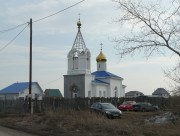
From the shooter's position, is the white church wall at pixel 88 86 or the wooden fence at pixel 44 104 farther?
the white church wall at pixel 88 86

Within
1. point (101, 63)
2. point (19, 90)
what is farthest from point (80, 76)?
point (101, 63)

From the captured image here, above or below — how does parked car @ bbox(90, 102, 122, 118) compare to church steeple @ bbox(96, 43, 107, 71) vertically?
below

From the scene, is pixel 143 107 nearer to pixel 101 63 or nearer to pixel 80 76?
pixel 80 76

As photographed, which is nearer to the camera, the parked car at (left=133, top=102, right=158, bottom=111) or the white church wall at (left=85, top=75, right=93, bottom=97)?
the parked car at (left=133, top=102, right=158, bottom=111)

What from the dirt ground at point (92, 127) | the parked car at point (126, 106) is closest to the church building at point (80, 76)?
the parked car at point (126, 106)

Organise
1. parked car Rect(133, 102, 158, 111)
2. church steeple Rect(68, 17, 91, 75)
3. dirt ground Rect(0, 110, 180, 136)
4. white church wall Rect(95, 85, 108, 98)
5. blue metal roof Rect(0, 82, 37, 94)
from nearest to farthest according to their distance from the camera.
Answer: dirt ground Rect(0, 110, 180, 136) < parked car Rect(133, 102, 158, 111) < church steeple Rect(68, 17, 91, 75) < blue metal roof Rect(0, 82, 37, 94) < white church wall Rect(95, 85, 108, 98)

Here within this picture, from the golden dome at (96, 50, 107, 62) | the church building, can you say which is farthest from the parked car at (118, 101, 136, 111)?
the golden dome at (96, 50, 107, 62)

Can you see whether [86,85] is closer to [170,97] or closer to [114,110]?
[114,110]

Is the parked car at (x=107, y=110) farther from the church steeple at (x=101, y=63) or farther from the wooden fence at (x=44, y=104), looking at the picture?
the church steeple at (x=101, y=63)

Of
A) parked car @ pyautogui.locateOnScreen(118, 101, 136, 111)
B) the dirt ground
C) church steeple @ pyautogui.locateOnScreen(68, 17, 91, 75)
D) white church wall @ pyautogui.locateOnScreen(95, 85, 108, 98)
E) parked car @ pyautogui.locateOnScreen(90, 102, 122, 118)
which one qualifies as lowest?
the dirt ground

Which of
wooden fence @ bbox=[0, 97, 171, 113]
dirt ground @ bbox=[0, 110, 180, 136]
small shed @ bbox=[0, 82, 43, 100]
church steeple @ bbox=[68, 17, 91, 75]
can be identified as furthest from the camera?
small shed @ bbox=[0, 82, 43, 100]

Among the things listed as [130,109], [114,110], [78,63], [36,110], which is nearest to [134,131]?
[114,110]

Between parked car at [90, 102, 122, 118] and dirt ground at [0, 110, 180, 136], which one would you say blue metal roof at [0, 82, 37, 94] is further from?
dirt ground at [0, 110, 180, 136]

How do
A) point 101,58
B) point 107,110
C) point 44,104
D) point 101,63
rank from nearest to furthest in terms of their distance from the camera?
point 107,110, point 44,104, point 101,63, point 101,58
